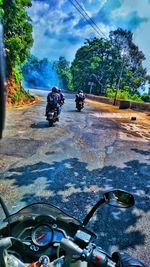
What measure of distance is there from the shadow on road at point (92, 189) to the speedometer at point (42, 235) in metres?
2.45

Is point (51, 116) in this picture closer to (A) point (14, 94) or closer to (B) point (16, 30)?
(A) point (14, 94)

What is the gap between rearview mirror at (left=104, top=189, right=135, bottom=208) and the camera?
2.64m

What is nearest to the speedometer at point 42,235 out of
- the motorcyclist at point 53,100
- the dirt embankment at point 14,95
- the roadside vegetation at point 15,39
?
the motorcyclist at point 53,100

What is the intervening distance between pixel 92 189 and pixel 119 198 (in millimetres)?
4174

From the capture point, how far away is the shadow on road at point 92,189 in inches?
204

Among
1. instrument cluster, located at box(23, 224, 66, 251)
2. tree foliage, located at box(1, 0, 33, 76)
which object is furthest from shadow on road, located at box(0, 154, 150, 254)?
tree foliage, located at box(1, 0, 33, 76)

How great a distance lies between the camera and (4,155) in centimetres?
883

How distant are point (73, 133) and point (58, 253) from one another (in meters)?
10.5

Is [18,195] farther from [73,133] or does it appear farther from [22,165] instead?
[73,133]

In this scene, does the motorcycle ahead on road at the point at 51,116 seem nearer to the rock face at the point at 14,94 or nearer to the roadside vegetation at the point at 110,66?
the rock face at the point at 14,94

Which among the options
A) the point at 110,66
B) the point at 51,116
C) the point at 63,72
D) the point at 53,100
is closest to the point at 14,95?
the point at 53,100

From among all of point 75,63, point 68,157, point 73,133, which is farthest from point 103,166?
point 75,63

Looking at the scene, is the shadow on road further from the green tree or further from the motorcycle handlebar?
the green tree

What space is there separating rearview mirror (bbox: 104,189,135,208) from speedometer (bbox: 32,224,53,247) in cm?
57
